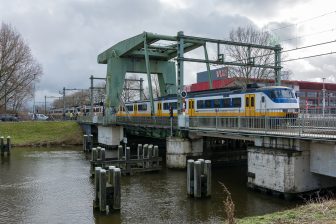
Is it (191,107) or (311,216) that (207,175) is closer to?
(311,216)

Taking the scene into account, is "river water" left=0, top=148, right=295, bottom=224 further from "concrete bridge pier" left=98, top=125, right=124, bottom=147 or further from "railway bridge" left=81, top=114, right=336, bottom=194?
"concrete bridge pier" left=98, top=125, right=124, bottom=147

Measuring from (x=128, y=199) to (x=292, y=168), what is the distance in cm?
702

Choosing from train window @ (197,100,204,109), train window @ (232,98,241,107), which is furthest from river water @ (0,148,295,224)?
train window @ (197,100,204,109)

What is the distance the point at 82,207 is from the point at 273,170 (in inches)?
317

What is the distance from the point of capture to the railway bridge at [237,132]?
1512 cm

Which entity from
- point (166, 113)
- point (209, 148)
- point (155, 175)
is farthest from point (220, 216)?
point (166, 113)

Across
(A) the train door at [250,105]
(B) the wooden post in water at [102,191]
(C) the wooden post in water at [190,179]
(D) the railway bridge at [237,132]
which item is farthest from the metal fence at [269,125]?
(B) the wooden post in water at [102,191]

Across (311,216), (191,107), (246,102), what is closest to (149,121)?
(191,107)

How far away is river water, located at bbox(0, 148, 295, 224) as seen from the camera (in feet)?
44.0

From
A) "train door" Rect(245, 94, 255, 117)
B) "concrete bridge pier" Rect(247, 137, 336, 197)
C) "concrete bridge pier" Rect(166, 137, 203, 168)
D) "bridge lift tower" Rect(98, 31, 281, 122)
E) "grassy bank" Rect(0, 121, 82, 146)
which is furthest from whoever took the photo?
"grassy bank" Rect(0, 121, 82, 146)

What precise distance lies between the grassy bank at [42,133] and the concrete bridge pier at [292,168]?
31727 millimetres

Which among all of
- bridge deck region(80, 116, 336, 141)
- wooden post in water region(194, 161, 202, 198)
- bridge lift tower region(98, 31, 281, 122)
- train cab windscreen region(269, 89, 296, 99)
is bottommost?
wooden post in water region(194, 161, 202, 198)

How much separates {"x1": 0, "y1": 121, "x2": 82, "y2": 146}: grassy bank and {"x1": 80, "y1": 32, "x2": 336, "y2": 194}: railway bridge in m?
7.83

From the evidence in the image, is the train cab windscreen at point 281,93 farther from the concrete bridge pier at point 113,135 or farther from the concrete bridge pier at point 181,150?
the concrete bridge pier at point 113,135
